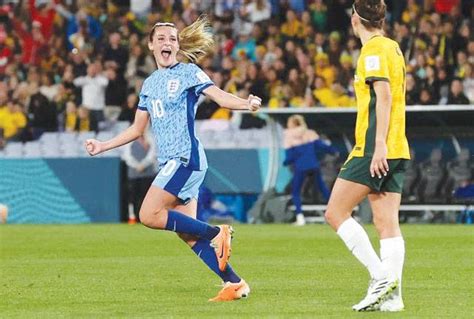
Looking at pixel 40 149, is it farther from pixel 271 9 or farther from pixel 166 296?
pixel 166 296

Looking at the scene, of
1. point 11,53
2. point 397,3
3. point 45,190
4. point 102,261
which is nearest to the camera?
point 102,261

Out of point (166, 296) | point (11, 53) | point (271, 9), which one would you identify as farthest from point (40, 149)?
point (166, 296)

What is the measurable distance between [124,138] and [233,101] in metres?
1.24

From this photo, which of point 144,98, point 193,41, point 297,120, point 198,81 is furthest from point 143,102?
point 297,120

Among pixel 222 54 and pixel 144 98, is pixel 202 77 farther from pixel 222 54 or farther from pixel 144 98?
pixel 222 54

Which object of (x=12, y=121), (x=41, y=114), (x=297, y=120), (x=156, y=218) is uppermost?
(x=156, y=218)

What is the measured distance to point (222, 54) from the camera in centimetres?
2819

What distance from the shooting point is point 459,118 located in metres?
23.7

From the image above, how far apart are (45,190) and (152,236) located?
5847mm

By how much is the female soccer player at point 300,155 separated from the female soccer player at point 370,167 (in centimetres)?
1416

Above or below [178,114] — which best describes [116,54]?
below

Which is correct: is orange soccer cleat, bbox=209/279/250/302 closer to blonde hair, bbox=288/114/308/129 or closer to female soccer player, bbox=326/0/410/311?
female soccer player, bbox=326/0/410/311

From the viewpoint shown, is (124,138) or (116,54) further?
(116,54)

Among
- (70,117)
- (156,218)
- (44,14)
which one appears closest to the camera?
(156,218)
